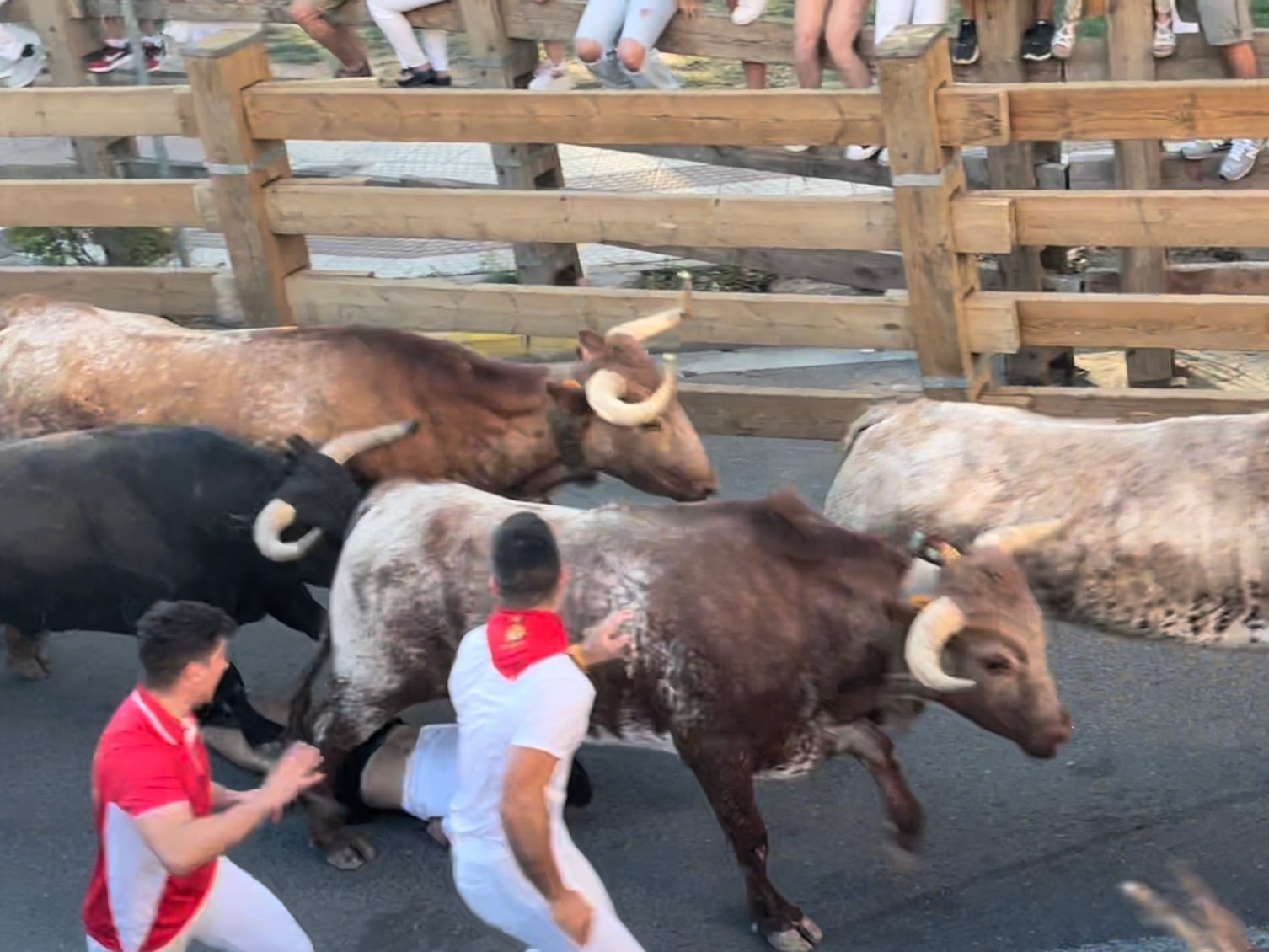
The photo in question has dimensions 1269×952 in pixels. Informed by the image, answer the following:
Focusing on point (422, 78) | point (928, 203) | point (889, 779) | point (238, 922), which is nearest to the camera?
point (238, 922)

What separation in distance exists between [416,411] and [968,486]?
2162 millimetres

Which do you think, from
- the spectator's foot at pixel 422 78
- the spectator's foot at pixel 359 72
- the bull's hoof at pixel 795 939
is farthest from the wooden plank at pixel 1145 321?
the spectator's foot at pixel 359 72

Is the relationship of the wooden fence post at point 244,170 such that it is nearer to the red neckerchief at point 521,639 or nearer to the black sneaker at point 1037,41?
the black sneaker at point 1037,41

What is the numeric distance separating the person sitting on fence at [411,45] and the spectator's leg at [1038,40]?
119 inches

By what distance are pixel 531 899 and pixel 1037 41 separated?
556 centimetres

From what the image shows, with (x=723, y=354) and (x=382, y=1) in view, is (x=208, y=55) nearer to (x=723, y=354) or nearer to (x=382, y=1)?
(x=382, y=1)

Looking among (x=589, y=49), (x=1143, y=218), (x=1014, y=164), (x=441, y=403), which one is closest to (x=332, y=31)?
(x=589, y=49)

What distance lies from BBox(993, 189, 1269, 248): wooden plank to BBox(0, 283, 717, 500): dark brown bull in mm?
1622

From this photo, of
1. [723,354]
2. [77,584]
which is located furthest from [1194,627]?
[723,354]

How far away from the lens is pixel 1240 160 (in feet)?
28.4

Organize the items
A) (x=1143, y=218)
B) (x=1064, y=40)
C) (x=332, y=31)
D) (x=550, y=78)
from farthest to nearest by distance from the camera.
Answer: (x=332, y=31) → (x=550, y=78) → (x=1064, y=40) → (x=1143, y=218)

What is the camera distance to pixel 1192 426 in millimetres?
5789

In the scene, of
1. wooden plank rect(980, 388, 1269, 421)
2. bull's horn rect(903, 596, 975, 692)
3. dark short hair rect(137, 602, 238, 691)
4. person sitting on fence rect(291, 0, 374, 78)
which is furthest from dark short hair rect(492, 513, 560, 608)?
person sitting on fence rect(291, 0, 374, 78)

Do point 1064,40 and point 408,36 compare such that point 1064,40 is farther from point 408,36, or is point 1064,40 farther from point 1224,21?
point 408,36
